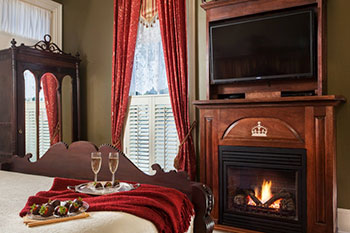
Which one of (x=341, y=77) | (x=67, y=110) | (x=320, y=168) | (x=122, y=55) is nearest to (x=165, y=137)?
(x=122, y=55)

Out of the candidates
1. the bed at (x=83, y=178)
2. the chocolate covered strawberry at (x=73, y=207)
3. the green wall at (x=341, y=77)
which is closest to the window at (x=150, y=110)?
the bed at (x=83, y=178)

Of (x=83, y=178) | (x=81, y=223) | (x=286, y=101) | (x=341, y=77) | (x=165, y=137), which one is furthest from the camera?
(x=165, y=137)

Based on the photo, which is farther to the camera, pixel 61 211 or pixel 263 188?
pixel 263 188

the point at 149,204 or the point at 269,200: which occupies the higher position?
the point at 149,204

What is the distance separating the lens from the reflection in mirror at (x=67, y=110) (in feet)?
13.6

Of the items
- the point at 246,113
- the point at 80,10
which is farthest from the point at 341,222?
the point at 80,10

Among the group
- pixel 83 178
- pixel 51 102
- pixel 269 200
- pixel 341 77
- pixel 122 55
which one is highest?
pixel 122 55

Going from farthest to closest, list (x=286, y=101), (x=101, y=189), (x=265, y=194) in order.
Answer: (x=265, y=194) < (x=286, y=101) < (x=101, y=189)

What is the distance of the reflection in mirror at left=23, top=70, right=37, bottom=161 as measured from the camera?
363 centimetres

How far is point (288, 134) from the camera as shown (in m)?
2.63

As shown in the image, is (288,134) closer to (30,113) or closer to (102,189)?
(102,189)

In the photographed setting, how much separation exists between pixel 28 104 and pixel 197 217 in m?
2.71

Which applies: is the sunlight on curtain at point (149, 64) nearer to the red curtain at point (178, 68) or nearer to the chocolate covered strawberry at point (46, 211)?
the red curtain at point (178, 68)

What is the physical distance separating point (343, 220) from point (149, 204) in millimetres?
2004
